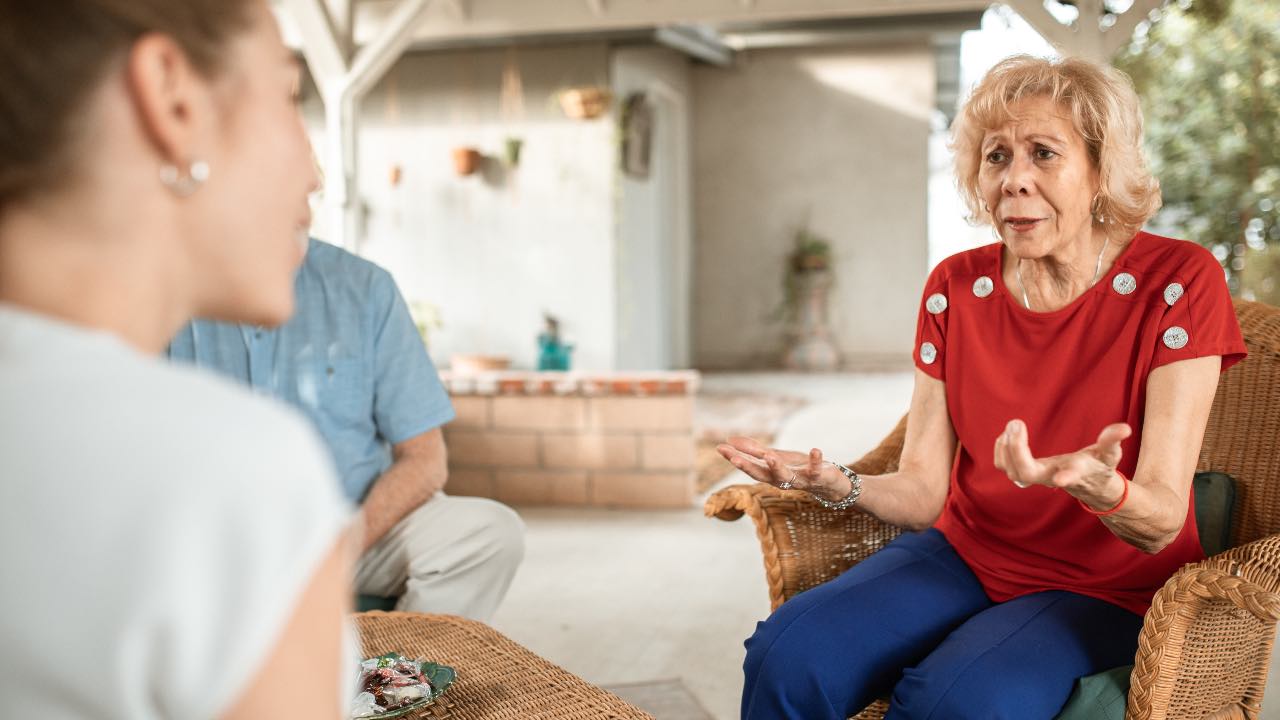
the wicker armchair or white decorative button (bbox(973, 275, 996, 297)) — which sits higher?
white decorative button (bbox(973, 275, 996, 297))

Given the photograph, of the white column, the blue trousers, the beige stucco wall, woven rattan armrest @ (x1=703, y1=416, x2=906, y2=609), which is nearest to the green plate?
the blue trousers

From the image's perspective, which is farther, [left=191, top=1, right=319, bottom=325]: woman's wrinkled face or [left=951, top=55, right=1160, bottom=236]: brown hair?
[left=951, top=55, right=1160, bottom=236]: brown hair

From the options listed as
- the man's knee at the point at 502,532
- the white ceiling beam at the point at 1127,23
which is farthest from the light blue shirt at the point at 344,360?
the white ceiling beam at the point at 1127,23

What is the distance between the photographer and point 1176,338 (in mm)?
1459

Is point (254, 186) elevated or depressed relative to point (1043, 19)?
depressed

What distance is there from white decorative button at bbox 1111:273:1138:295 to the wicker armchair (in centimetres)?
31

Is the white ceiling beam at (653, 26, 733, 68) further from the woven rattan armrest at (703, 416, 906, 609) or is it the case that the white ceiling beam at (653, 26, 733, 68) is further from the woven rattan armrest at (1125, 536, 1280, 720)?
the woven rattan armrest at (1125, 536, 1280, 720)

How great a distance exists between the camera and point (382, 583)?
2.06 m

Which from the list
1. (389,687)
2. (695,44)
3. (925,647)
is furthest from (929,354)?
(695,44)

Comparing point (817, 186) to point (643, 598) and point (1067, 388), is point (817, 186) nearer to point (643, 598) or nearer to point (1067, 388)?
point (643, 598)

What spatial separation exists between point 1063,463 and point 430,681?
0.80 metres

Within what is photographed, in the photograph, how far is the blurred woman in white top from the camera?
47 centimetres

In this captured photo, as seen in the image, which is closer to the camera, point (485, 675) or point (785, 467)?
point (485, 675)

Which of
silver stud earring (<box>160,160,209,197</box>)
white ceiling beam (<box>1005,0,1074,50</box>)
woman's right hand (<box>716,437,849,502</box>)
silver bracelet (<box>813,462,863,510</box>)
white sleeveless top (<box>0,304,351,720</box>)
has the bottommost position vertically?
silver bracelet (<box>813,462,863,510</box>)
